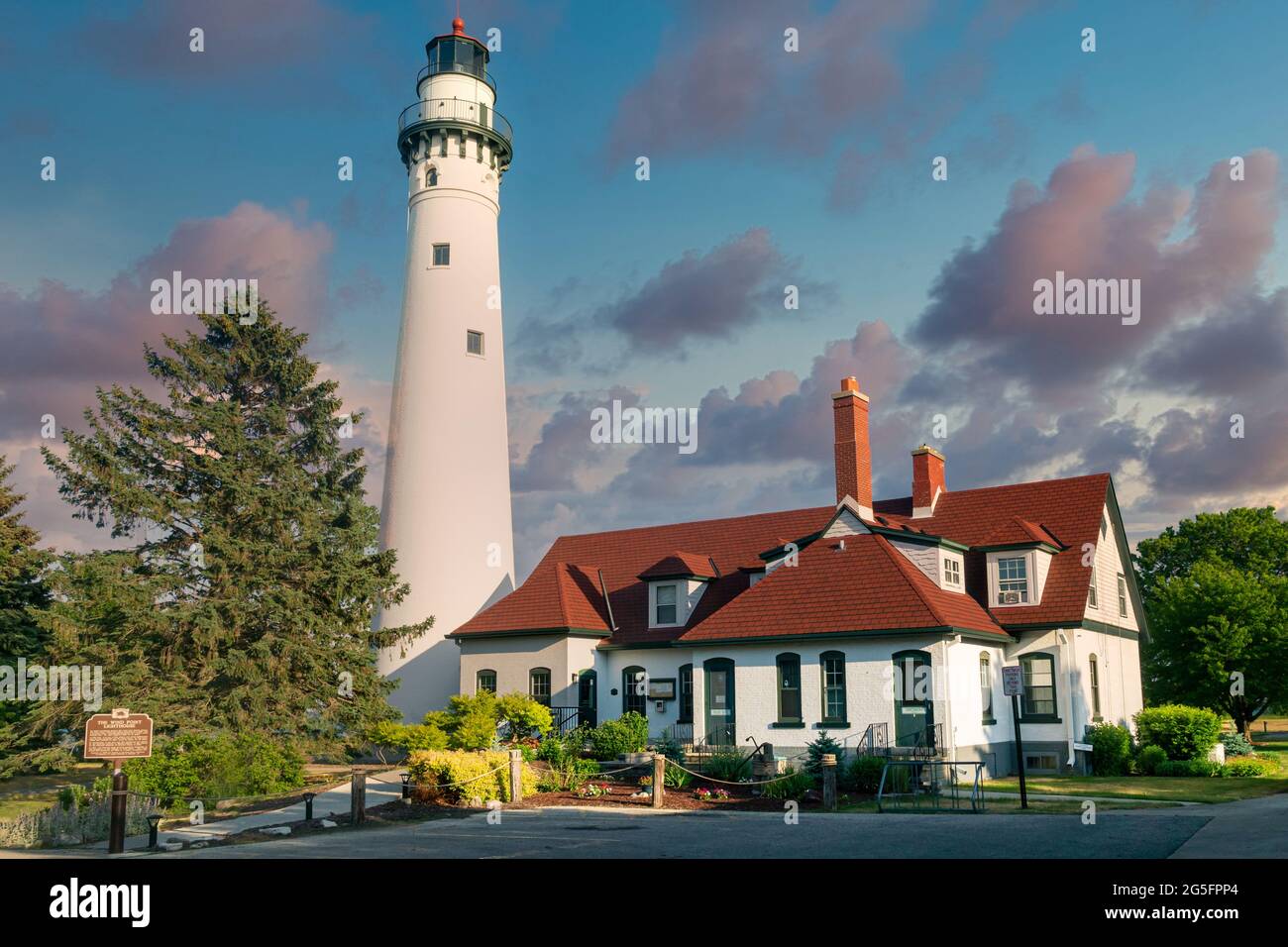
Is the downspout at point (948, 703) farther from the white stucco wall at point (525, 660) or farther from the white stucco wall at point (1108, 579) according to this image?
the white stucco wall at point (525, 660)

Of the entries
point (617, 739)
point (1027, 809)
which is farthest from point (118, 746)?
point (1027, 809)

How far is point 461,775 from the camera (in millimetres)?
22016

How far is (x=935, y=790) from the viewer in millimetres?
21906

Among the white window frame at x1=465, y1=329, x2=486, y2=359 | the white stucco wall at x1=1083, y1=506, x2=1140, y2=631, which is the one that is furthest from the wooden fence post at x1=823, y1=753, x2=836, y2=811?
the white window frame at x1=465, y1=329, x2=486, y2=359

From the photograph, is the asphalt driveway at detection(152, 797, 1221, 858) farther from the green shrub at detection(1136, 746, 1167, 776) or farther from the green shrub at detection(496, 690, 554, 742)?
the green shrub at detection(1136, 746, 1167, 776)

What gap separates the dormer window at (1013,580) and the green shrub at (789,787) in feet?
34.4

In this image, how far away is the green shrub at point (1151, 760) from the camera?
28141 millimetres

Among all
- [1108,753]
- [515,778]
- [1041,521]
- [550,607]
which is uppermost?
[1041,521]

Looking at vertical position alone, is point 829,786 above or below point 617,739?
below

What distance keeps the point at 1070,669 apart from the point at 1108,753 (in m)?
2.41

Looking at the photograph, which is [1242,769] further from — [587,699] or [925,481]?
[587,699]

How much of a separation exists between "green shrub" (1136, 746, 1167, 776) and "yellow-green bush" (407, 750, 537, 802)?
54.4ft

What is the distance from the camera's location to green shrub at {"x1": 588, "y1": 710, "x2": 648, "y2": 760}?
27766mm
